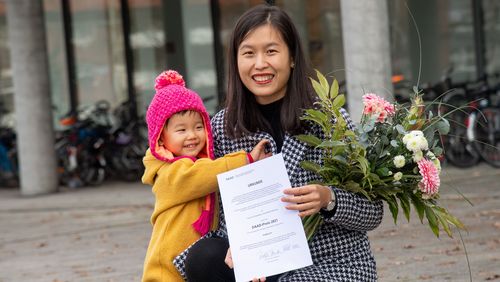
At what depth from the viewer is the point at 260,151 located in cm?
401

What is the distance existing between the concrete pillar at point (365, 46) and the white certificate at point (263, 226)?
8.61m

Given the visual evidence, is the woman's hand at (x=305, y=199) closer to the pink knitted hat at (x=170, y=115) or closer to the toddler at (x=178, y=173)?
the toddler at (x=178, y=173)

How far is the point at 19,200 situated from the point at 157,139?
11452 mm

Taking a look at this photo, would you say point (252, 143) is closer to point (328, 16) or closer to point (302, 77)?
point (302, 77)

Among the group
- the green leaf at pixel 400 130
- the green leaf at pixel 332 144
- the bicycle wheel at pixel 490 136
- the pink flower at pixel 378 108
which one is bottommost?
the bicycle wheel at pixel 490 136

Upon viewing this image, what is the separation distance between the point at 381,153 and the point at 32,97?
1224 centimetres

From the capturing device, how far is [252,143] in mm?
4121

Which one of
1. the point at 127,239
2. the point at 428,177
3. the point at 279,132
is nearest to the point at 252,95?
the point at 279,132

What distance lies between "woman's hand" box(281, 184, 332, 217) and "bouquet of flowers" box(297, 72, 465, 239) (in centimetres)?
16

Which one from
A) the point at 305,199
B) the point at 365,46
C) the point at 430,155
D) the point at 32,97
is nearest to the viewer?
Result: the point at 305,199

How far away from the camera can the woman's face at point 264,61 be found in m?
4.02

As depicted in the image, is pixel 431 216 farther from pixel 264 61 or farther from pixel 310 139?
pixel 264 61

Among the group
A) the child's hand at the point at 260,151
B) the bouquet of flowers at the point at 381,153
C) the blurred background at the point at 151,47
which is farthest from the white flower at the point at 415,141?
the blurred background at the point at 151,47

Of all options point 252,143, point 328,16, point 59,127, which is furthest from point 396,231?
point 59,127
